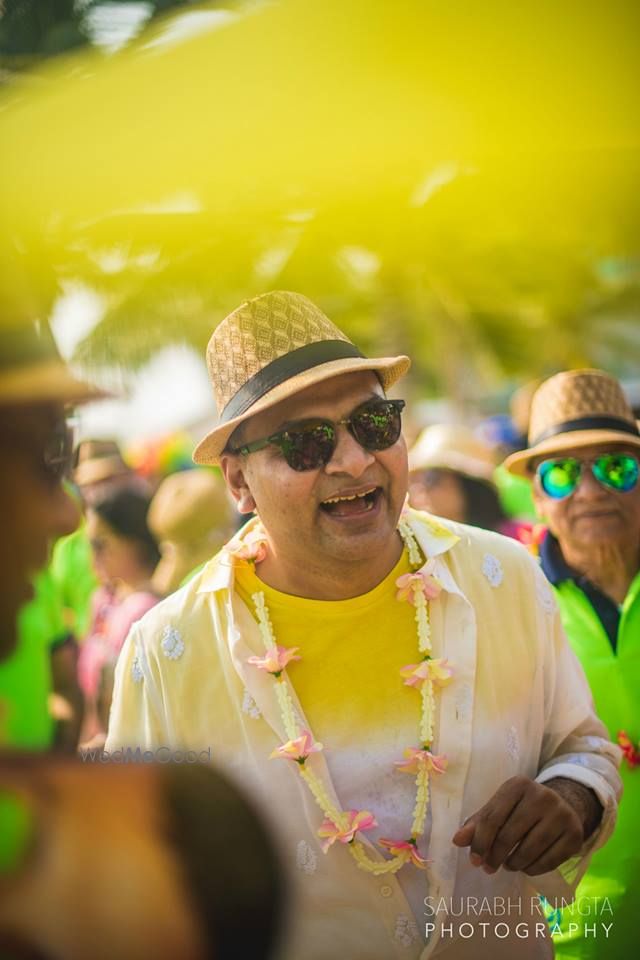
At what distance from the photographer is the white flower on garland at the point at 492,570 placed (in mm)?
2578

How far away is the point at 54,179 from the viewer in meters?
2.39

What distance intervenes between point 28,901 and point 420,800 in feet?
4.99

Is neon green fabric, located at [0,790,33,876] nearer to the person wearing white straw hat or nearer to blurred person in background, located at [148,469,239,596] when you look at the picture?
the person wearing white straw hat

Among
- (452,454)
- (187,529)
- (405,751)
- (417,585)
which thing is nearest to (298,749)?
(405,751)

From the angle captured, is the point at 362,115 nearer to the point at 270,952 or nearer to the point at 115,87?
the point at 115,87

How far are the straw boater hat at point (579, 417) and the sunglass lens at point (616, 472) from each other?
8 cm

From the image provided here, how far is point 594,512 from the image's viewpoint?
3215mm

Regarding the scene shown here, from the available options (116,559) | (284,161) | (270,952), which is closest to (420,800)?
(270,952)

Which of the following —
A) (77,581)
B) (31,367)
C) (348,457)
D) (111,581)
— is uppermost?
(31,367)

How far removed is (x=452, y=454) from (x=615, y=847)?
260cm

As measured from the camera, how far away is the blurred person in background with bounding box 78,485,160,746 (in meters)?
4.42

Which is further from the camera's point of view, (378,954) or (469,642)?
(469,642)

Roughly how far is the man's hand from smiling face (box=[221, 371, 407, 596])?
68 centimetres

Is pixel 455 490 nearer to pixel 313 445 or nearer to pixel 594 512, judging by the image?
pixel 594 512
